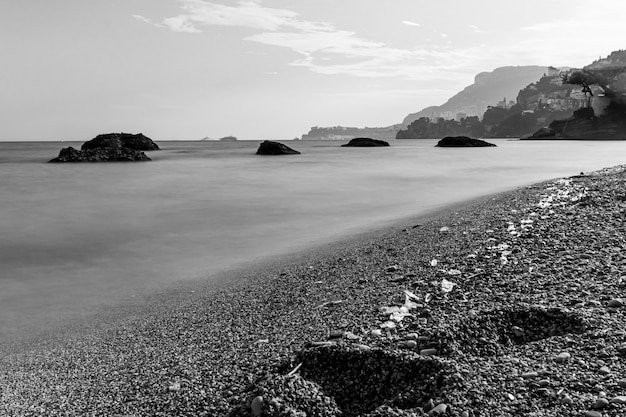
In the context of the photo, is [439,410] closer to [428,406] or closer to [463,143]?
[428,406]

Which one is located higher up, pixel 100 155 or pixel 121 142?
pixel 121 142

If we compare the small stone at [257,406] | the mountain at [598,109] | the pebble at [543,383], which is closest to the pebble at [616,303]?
the pebble at [543,383]

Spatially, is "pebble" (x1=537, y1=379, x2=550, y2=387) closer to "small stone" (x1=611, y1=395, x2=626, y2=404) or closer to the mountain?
"small stone" (x1=611, y1=395, x2=626, y2=404)

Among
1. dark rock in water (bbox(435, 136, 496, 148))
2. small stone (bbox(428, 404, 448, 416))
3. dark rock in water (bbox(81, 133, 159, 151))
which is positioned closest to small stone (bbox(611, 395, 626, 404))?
small stone (bbox(428, 404, 448, 416))

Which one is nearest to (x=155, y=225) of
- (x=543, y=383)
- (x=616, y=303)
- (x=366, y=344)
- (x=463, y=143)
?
(x=366, y=344)

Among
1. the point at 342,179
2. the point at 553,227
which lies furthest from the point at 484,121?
the point at 553,227

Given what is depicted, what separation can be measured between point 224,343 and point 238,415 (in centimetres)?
129

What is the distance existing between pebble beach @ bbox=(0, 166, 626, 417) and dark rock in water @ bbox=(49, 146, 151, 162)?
3231 centimetres

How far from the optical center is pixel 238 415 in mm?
2635

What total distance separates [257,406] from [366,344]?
0.99m

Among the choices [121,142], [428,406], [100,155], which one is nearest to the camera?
[428,406]

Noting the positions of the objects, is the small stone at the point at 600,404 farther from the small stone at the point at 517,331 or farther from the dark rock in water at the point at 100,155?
the dark rock in water at the point at 100,155

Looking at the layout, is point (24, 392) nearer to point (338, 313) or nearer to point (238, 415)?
point (238, 415)

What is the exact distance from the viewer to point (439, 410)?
8.16 feet
